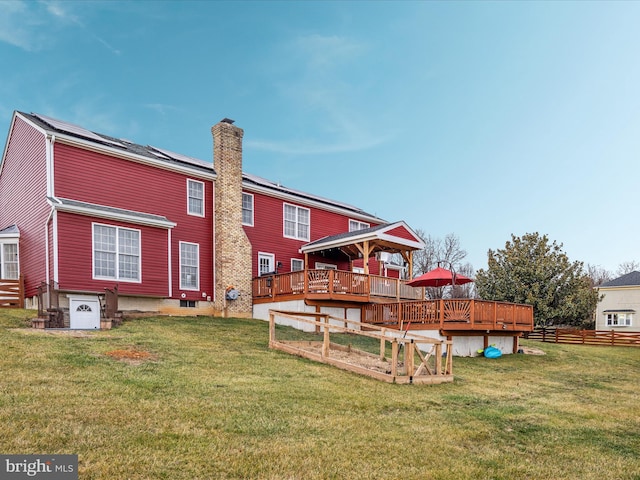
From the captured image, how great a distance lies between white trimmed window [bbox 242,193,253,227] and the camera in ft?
69.9

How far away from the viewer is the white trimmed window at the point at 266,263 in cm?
2170

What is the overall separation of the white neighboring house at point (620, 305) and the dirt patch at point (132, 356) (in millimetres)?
38879

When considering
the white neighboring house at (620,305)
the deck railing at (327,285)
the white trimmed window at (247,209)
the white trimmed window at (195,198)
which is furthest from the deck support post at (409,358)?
the white neighboring house at (620,305)

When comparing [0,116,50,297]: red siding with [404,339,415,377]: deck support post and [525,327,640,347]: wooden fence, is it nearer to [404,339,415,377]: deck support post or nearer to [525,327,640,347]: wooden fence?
[404,339,415,377]: deck support post

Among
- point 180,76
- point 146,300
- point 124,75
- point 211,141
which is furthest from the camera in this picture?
point 124,75

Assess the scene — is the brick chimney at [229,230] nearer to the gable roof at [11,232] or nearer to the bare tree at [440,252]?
the gable roof at [11,232]

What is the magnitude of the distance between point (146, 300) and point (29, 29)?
53.3 ft

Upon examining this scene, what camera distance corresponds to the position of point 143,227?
16969 millimetres

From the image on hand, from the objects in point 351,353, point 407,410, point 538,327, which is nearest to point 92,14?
point 351,353

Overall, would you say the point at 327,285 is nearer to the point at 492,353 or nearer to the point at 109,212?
the point at 492,353

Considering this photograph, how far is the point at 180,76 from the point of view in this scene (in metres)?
26.9

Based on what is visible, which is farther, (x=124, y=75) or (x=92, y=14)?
(x=124, y=75)

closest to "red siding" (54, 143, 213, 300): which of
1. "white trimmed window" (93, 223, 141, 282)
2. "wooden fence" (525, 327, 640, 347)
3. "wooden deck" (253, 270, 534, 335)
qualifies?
"white trimmed window" (93, 223, 141, 282)

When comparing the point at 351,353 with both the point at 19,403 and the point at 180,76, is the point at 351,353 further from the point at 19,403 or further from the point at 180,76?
the point at 180,76
